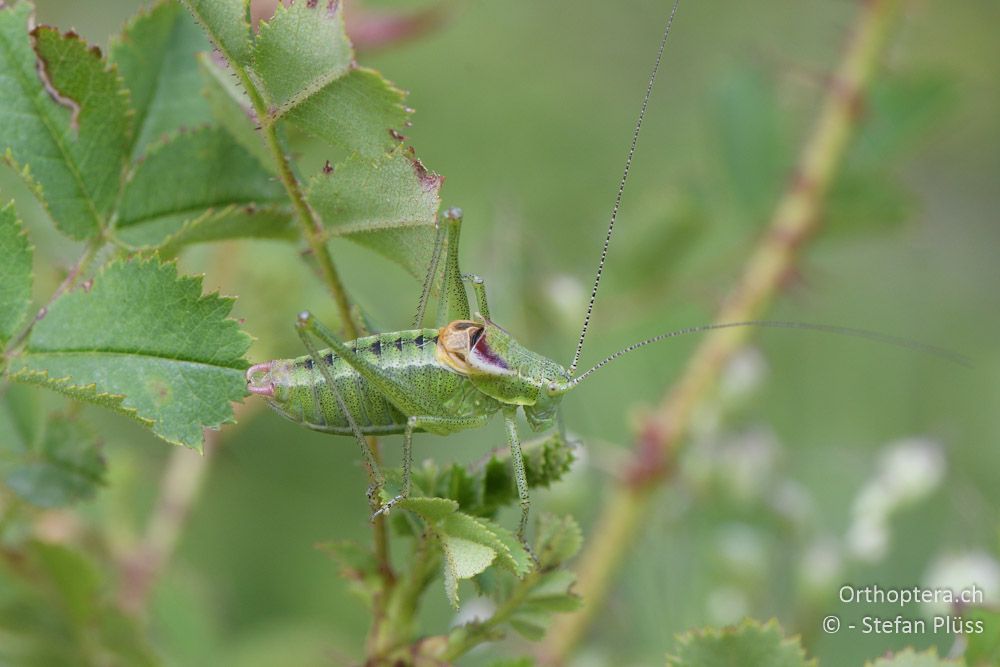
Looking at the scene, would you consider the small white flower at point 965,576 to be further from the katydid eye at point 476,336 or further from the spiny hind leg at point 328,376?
the spiny hind leg at point 328,376

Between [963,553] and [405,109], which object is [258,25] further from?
[963,553]

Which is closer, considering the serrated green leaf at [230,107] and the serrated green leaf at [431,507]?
the serrated green leaf at [431,507]

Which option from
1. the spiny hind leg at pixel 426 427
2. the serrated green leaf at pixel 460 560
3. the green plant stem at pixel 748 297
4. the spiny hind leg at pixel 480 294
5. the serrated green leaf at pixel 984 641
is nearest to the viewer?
the serrated green leaf at pixel 460 560

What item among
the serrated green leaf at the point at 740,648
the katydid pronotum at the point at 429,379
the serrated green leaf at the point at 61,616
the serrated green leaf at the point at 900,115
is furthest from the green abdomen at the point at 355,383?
the serrated green leaf at the point at 900,115

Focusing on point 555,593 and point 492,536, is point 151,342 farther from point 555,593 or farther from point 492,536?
point 555,593

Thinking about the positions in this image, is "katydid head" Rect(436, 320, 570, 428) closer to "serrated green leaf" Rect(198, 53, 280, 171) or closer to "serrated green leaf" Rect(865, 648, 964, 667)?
"serrated green leaf" Rect(198, 53, 280, 171)

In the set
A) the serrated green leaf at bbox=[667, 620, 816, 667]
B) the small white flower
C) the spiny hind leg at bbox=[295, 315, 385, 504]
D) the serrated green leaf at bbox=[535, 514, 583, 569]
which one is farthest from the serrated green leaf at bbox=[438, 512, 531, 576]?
the small white flower

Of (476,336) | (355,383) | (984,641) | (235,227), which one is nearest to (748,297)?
(476,336)
